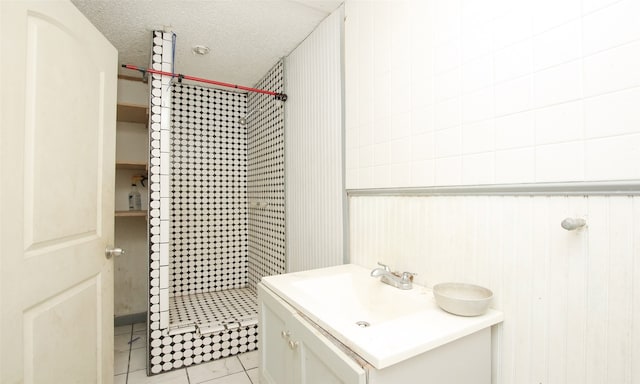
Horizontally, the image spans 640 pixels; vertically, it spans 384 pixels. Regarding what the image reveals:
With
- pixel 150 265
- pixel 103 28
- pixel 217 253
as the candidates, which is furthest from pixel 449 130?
pixel 217 253

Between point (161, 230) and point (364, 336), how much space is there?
5.53 ft

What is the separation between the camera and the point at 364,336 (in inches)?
31.5

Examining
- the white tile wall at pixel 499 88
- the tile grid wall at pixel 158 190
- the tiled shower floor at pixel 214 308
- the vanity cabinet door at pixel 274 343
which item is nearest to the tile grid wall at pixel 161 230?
the tile grid wall at pixel 158 190

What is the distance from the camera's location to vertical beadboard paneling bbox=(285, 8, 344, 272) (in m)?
1.80

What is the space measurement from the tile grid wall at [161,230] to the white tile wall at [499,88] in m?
1.34

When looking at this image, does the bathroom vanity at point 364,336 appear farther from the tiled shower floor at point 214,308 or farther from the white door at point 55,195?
the tiled shower floor at point 214,308

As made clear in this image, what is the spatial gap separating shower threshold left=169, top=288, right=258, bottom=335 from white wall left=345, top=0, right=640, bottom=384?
4.94 ft

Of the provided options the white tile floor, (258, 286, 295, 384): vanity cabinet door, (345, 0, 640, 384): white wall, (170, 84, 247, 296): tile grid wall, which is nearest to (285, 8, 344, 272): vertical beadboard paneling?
(345, 0, 640, 384): white wall

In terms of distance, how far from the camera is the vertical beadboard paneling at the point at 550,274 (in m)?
0.73

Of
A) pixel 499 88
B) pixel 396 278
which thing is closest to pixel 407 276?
pixel 396 278

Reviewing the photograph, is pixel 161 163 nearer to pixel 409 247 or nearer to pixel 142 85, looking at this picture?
pixel 142 85

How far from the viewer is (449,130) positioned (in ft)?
3.69

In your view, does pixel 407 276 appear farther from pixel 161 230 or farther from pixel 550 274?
pixel 161 230

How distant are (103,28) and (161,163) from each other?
96 centimetres
